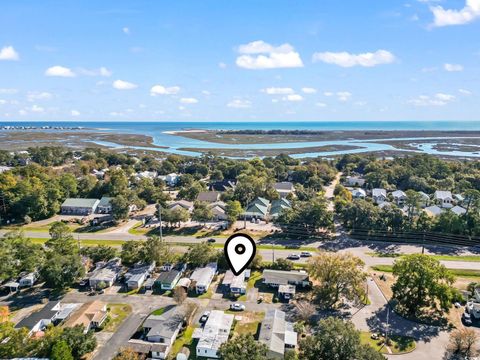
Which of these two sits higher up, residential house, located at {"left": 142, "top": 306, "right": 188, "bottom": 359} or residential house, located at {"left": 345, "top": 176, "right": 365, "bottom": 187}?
residential house, located at {"left": 345, "top": 176, "right": 365, "bottom": 187}

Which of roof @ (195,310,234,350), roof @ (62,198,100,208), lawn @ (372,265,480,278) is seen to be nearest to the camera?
roof @ (195,310,234,350)

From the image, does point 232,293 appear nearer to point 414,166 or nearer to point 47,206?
point 47,206

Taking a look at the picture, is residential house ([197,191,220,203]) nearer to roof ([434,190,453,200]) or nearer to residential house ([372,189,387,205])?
residential house ([372,189,387,205])

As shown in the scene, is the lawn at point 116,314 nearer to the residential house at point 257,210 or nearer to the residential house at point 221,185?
the residential house at point 257,210

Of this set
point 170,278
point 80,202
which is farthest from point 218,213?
point 80,202

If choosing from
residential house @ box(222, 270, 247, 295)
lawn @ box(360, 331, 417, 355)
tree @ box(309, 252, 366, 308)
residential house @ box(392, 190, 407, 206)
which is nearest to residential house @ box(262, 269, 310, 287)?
tree @ box(309, 252, 366, 308)

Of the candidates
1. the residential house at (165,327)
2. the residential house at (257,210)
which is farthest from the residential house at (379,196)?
the residential house at (165,327)
